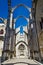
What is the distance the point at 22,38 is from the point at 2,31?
449 centimetres

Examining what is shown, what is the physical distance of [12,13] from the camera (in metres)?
23.1

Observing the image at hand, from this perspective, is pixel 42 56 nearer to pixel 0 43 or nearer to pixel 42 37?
pixel 42 37

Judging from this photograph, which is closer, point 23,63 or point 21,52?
point 23,63

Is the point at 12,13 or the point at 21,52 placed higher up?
the point at 12,13

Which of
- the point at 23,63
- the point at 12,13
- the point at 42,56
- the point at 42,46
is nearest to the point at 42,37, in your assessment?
the point at 42,46

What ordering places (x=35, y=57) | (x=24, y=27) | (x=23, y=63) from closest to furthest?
(x=23, y=63), (x=35, y=57), (x=24, y=27)

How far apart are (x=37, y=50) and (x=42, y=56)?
757 millimetres

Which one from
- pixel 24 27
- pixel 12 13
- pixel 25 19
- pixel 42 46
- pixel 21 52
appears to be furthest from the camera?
pixel 24 27

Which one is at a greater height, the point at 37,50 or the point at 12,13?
the point at 12,13

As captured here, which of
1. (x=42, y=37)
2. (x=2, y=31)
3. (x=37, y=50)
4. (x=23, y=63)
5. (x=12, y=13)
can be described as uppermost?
(x=12, y=13)

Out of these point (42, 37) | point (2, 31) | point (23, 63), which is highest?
point (2, 31)

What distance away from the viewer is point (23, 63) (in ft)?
29.8

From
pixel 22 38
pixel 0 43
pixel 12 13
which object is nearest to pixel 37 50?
pixel 12 13

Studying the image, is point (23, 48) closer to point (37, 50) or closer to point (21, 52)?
point (21, 52)
